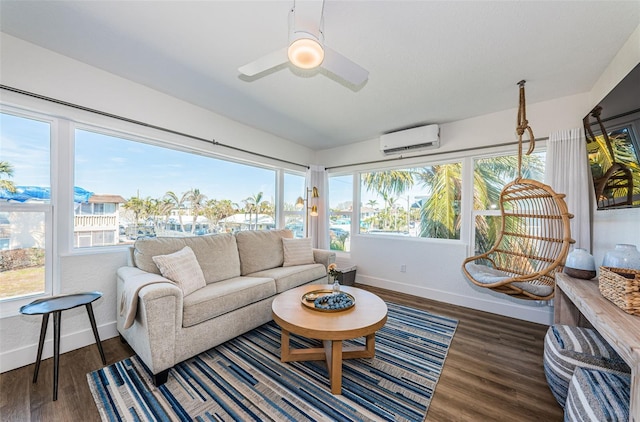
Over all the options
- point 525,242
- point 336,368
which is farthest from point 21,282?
point 525,242

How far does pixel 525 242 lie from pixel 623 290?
1.65 m

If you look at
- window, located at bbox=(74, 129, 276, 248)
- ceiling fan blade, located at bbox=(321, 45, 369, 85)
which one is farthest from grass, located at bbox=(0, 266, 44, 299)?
ceiling fan blade, located at bbox=(321, 45, 369, 85)

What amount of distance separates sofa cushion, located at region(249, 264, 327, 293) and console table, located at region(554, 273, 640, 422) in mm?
2339

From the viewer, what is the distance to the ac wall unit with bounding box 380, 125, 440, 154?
3281mm

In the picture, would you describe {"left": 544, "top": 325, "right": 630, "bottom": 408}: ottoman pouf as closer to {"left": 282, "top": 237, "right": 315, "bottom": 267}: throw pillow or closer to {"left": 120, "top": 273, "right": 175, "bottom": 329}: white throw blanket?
{"left": 282, "top": 237, "right": 315, "bottom": 267}: throw pillow

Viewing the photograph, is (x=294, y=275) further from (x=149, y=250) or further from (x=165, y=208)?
(x=165, y=208)

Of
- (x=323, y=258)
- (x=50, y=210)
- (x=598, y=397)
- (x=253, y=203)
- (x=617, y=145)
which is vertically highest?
(x=617, y=145)

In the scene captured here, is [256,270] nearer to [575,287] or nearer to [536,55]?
[575,287]

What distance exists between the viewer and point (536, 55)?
1.92 m

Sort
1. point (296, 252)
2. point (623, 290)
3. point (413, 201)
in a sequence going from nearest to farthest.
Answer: point (623, 290), point (296, 252), point (413, 201)

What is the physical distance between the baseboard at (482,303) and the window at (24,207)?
3.87 m

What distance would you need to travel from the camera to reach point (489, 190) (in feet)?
10.3

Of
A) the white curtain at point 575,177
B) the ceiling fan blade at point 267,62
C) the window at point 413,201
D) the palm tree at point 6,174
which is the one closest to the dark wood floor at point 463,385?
the white curtain at point 575,177

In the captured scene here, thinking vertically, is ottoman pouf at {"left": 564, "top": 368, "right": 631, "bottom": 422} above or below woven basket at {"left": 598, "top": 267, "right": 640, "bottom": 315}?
below
